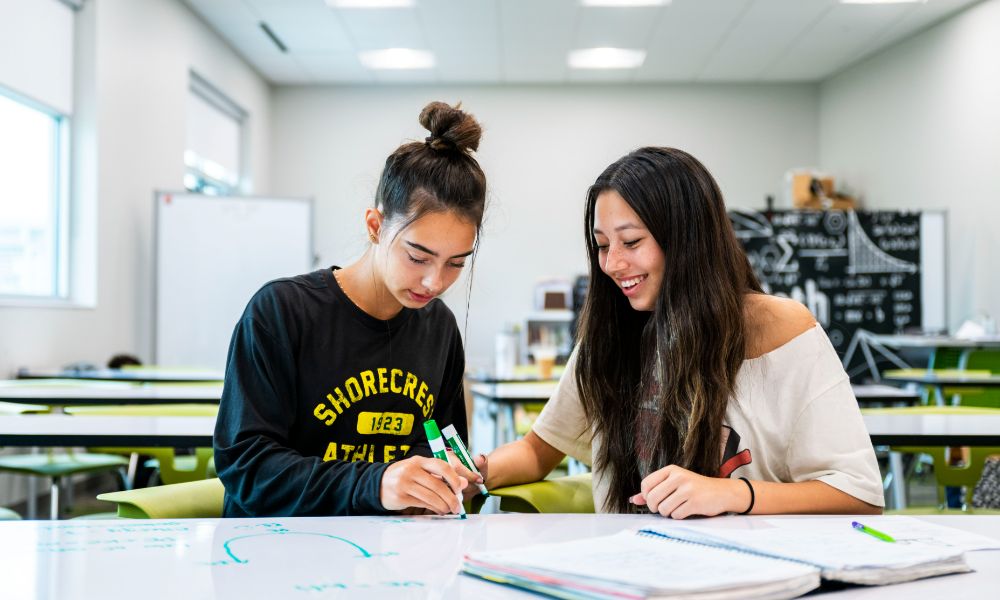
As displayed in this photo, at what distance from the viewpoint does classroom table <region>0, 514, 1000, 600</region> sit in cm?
81

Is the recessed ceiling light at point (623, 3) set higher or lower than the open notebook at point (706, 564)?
higher

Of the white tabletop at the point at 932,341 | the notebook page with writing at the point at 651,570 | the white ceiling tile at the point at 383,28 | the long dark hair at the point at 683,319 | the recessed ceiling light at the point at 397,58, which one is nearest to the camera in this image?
the notebook page with writing at the point at 651,570

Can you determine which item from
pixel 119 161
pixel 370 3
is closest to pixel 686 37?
pixel 370 3

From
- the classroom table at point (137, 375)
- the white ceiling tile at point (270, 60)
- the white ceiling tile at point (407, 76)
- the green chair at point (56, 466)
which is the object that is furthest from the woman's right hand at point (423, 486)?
the white ceiling tile at point (407, 76)

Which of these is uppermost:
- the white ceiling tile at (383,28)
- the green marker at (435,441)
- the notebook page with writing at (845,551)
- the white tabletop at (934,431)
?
the white ceiling tile at (383,28)

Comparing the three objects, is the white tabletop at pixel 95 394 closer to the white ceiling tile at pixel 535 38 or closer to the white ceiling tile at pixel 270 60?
the white ceiling tile at pixel 535 38

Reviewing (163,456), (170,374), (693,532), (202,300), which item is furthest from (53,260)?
(693,532)

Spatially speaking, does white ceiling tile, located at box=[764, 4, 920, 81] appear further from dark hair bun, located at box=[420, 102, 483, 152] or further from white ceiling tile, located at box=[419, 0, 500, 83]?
dark hair bun, located at box=[420, 102, 483, 152]

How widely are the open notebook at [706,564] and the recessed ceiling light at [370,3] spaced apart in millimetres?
5807

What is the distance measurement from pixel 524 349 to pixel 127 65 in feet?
12.2

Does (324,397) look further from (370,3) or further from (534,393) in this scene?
(370,3)

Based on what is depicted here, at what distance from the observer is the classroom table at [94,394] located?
9.07ft

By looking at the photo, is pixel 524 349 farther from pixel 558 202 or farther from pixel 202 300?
pixel 202 300

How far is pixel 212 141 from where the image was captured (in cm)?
731
